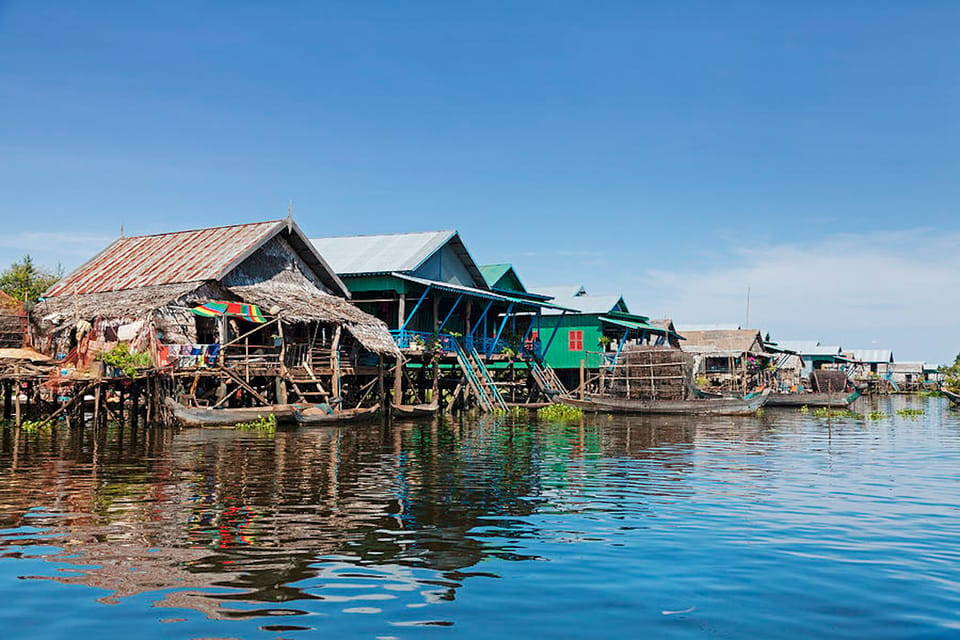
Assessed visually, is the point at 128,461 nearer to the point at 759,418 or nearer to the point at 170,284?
the point at 170,284

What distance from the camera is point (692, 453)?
1786cm

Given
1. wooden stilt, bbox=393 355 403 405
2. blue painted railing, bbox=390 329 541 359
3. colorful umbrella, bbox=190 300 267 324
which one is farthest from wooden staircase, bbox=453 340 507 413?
colorful umbrella, bbox=190 300 267 324

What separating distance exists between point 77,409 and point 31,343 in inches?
155

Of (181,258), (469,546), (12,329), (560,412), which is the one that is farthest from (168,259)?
(469,546)

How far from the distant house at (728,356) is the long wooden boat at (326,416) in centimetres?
2697

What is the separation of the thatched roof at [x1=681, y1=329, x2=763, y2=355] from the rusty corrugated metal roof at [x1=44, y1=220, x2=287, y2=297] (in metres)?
34.5

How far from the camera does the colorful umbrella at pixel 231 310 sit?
23859 mm

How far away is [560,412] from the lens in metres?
31.8

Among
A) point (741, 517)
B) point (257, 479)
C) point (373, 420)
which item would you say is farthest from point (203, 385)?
point (741, 517)

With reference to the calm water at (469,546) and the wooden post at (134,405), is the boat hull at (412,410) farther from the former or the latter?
the calm water at (469,546)

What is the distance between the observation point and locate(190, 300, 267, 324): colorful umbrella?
2386 cm

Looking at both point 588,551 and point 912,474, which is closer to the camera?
point 588,551

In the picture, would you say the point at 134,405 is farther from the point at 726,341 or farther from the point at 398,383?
the point at 726,341

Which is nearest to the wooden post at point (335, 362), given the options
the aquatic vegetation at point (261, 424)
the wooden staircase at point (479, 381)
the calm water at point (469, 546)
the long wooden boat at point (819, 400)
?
the aquatic vegetation at point (261, 424)
